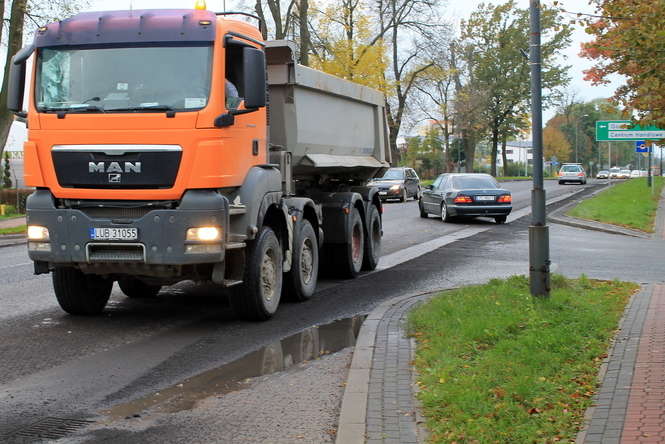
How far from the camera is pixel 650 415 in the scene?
5.42 m

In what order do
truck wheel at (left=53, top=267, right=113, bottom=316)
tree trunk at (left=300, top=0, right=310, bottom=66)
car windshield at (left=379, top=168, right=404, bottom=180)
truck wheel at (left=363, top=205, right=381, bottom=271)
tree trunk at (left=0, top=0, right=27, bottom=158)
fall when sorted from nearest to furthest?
truck wheel at (left=53, top=267, right=113, bottom=316)
truck wheel at (left=363, top=205, right=381, bottom=271)
tree trunk at (left=0, top=0, right=27, bottom=158)
tree trunk at (left=300, top=0, right=310, bottom=66)
car windshield at (left=379, top=168, right=404, bottom=180)

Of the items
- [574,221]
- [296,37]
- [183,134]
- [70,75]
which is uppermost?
[296,37]

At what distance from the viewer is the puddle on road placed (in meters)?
6.30

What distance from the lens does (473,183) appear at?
26.4 meters

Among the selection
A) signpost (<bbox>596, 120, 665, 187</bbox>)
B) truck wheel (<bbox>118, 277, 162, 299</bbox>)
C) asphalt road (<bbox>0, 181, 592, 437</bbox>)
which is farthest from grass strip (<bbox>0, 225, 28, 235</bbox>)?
signpost (<bbox>596, 120, 665, 187</bbox>)

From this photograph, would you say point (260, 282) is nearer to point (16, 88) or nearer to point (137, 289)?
point (137, 289)

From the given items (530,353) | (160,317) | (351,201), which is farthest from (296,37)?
(530,353)

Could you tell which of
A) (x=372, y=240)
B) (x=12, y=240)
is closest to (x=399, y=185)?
(x=12, y=240)

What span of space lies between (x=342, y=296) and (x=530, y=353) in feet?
15.9

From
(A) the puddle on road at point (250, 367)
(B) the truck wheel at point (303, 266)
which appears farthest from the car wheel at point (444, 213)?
(A) the puddle on road at point (250, 367)

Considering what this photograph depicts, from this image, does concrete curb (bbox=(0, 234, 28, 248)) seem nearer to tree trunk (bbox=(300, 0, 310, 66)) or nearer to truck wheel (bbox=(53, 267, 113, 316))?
truck wheel (bbox=(53, 267, 113, 316))

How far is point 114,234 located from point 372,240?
6897 mm

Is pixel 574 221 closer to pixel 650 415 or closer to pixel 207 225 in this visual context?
pixel 207 225

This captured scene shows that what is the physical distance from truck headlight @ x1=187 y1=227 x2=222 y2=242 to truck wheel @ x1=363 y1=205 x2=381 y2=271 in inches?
244
